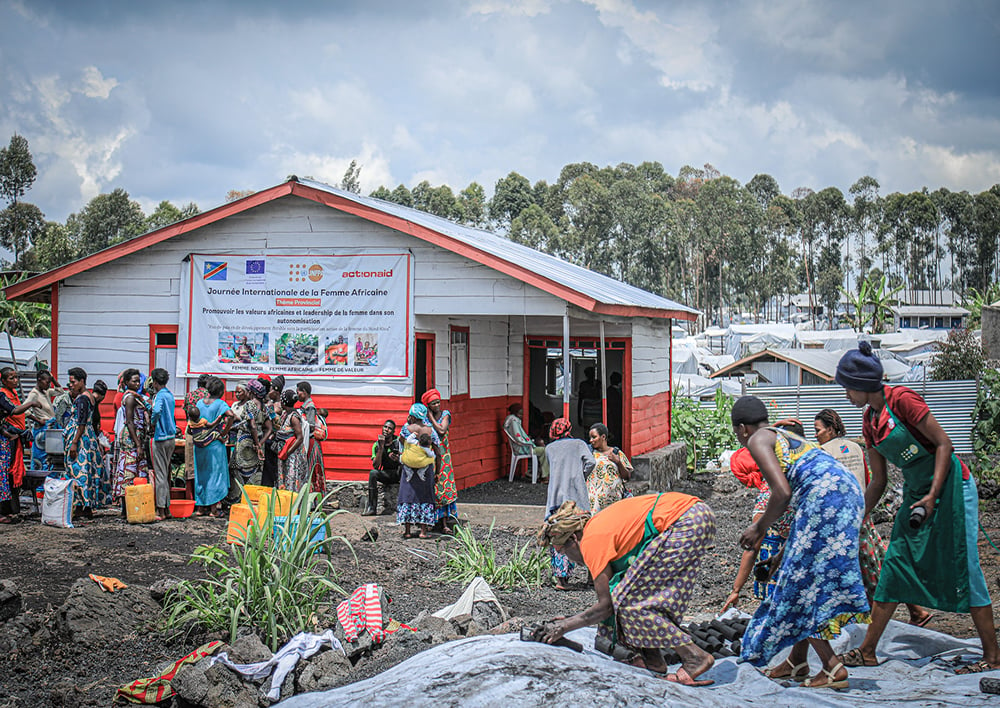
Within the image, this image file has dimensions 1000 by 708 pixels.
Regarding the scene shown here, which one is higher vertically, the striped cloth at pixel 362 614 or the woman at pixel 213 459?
the woman at pixel 213 459

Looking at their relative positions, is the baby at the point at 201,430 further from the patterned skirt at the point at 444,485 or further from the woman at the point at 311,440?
the patterned skirt at the point at 444,485

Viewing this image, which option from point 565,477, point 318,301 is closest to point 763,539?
point 565,477

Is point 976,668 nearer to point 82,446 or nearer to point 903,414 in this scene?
point 903,414

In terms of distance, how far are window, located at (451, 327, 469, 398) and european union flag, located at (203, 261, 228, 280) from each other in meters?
3.22

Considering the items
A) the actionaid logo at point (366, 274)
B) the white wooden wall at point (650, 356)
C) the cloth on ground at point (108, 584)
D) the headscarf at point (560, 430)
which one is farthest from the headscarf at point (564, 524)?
the white wooden wall at point (650, 356)

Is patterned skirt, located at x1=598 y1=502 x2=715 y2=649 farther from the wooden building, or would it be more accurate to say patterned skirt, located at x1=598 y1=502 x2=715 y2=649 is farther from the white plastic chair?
the white plastic chair

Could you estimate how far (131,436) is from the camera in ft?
32.9

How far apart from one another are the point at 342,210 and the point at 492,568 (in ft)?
19.0

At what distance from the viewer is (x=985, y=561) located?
8.59 meters

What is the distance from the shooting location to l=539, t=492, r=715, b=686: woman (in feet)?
15.1

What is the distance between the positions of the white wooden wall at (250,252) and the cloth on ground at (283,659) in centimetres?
637

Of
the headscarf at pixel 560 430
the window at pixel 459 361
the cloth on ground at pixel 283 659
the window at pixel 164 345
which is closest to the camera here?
the cloth on ground at pixel 283 659

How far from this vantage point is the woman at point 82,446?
985cm

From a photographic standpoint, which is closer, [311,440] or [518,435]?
[311,440]
